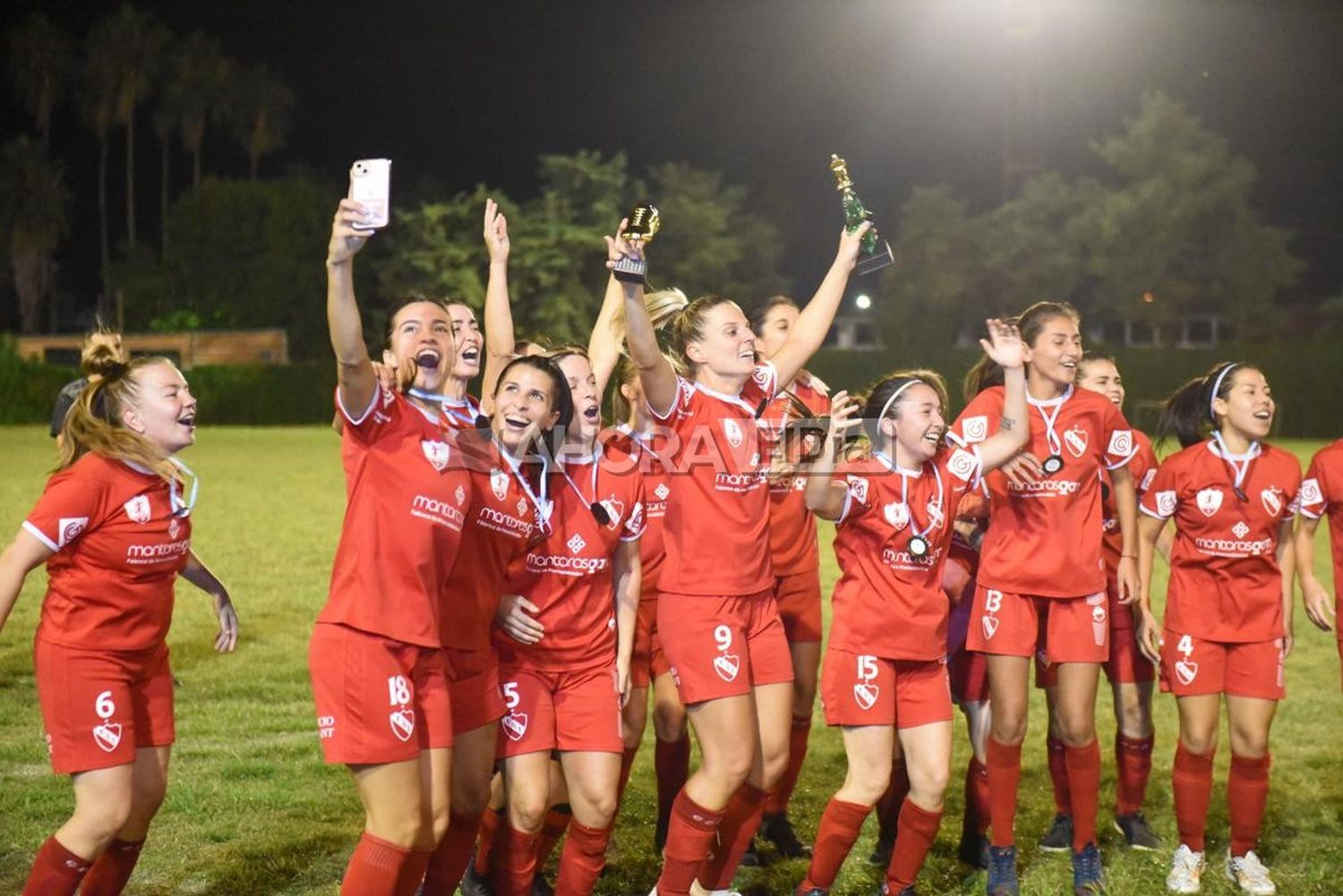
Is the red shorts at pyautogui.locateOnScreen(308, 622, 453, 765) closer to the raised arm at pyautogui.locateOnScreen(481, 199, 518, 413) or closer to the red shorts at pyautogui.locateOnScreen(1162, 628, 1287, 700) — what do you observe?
the raised arm at pyautogui.locateOnScreen(481, 199, 518, 413)

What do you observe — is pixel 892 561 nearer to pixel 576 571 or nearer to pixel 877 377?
pixel 576 571

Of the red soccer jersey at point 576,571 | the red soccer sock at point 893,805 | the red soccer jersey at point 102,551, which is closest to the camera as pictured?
the red soccer jersey at point 102,551

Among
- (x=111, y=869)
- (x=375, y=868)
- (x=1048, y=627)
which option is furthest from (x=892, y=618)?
(x=111, y=869)

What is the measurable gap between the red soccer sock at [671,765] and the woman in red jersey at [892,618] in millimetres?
Result: 968

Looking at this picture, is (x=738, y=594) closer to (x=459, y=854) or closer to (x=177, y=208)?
(x=459, y=854)

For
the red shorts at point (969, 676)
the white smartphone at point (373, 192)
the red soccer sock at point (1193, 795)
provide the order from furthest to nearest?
the red shorts at point (969, 676)
the red soccer sock at point (1193, 795)
the white smartphone at point (373, 192)

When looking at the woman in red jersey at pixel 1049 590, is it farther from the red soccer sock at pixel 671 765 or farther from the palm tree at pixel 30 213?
the palm tree at pixel 30 213

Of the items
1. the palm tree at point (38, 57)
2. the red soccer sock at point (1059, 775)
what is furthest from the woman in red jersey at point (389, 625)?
the palm tree at point (38, 57)

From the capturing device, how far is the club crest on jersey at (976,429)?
5.76 m

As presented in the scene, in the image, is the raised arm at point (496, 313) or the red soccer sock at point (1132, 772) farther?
the red soccer sock at point (1132, 772)

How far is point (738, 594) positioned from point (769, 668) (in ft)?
1.06

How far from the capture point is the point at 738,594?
17.0 ft

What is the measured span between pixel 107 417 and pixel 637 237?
1.85m

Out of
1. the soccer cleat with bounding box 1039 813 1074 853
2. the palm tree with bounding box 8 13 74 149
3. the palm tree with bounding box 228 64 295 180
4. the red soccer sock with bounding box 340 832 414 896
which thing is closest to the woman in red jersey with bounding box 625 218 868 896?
the red soccer sock with bounding box 340 832 414 896
